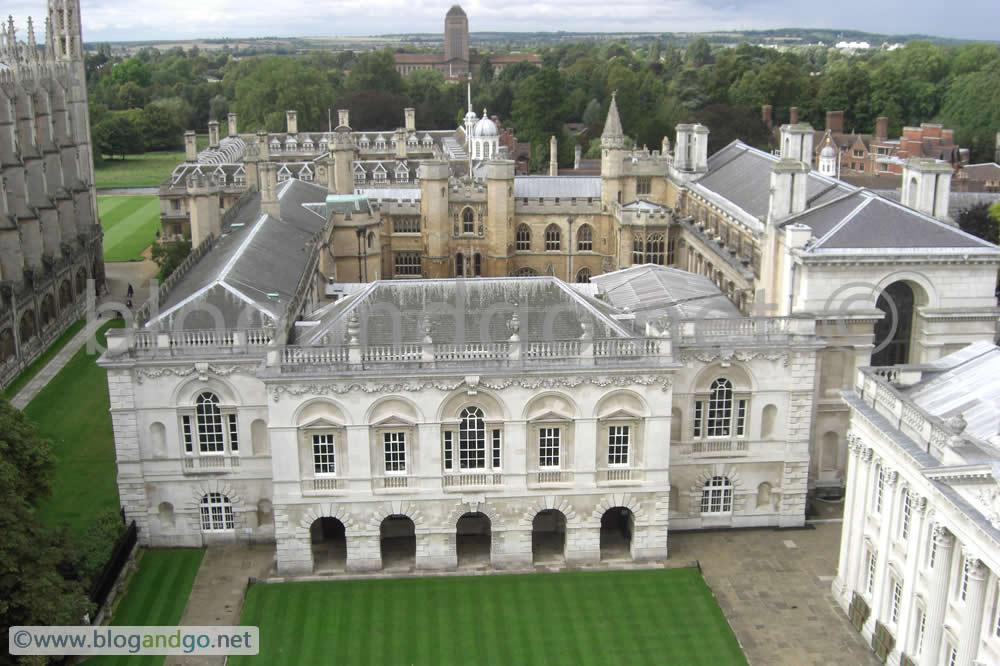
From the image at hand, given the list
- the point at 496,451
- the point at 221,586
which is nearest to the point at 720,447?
the point at 496,451

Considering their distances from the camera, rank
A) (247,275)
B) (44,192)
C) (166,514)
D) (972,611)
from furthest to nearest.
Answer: (44,192), (247,275), (166,514), (972,611)

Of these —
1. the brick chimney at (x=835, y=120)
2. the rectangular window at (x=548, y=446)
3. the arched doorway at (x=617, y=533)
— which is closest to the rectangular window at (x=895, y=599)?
the arched doorway at (x=617, y=533)

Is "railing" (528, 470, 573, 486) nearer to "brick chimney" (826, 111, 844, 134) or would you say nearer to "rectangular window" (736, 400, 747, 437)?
"rectangular window" (736, 400, 747, 437)

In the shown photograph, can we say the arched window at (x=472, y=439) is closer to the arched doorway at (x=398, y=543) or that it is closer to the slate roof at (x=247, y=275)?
the arched doorway at (x=398, y=543)

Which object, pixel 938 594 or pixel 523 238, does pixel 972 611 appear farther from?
pixel 523 238

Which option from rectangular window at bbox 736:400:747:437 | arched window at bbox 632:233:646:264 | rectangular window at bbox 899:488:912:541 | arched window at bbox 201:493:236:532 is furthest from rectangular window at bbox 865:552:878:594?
arched window at bbox 632:233:646:264

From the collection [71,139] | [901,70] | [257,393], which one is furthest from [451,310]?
[901,70]
